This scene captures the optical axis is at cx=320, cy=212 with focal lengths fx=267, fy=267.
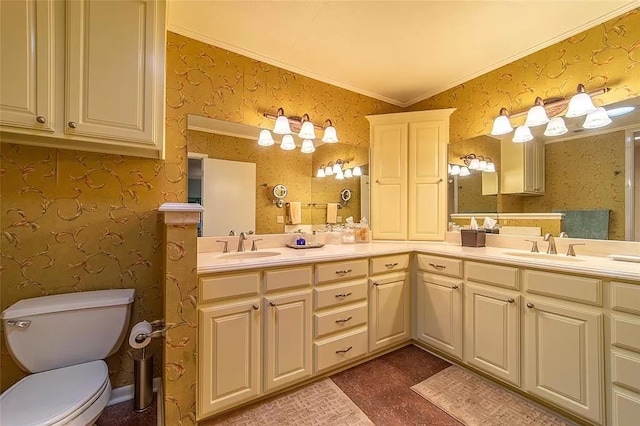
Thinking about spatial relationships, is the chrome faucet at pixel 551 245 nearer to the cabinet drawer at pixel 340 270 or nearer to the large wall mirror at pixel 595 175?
the large wall mirror at pixel 595 175

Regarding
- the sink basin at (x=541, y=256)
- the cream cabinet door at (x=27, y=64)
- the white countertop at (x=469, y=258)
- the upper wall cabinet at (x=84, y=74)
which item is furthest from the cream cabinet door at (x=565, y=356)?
the cream cabinet door at (x=27, y=64)

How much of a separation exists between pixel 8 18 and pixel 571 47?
339 cm

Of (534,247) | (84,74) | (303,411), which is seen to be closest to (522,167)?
(534,247)

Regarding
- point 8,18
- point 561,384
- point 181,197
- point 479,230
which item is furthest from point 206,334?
point 479,230

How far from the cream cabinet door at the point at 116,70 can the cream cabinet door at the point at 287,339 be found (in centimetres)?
121

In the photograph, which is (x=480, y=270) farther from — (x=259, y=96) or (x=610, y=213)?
(x=259, y=96)

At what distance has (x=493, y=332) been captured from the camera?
1.80 meters

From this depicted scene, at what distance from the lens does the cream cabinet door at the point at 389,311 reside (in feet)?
6.86

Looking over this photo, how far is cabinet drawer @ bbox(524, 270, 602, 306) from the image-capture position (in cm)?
140

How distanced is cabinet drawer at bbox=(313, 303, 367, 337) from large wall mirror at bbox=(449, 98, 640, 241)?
156 centimetres

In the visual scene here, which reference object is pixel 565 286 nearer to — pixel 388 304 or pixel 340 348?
pixel 388 304

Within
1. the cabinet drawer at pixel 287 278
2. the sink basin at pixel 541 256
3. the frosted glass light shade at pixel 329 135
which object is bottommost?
the cabinet drawer at pixel 287 278

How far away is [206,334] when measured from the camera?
4.74ft

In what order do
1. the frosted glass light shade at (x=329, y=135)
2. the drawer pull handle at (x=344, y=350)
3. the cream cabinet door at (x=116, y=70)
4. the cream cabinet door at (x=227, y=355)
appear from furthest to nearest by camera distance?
the frosted glass light shade at (x=329, y=135), the drawer pull handle at (x=344, y=350), the cream cabinet door at (x=227, y=355), the cream cabinet door at (x=116, y=70)
